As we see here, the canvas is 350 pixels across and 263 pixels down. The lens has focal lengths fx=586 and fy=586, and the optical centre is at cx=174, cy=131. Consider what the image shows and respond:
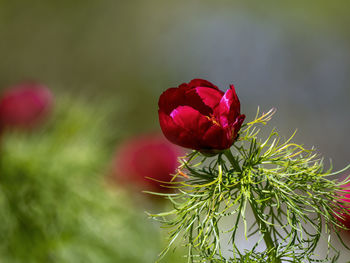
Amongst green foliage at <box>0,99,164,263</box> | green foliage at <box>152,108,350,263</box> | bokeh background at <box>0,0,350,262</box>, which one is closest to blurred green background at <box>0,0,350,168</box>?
bokeh background at <box>0,0,350,262</box>

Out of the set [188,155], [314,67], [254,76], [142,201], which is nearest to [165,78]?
[254,76]

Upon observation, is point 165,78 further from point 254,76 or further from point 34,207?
point 34,207

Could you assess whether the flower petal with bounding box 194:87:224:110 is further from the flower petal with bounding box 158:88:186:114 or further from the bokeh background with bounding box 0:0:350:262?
the bokeh background with bounding box 0:0:350:262

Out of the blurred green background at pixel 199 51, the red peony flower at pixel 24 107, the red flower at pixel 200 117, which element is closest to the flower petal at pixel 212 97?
the red flower at pixel 200 117

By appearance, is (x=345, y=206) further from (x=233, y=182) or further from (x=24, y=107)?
(x=24, y=107)

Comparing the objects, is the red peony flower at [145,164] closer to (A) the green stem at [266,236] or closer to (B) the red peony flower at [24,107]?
(B) the red peony flower at [24,107]

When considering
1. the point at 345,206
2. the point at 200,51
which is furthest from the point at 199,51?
the point at 345,206
